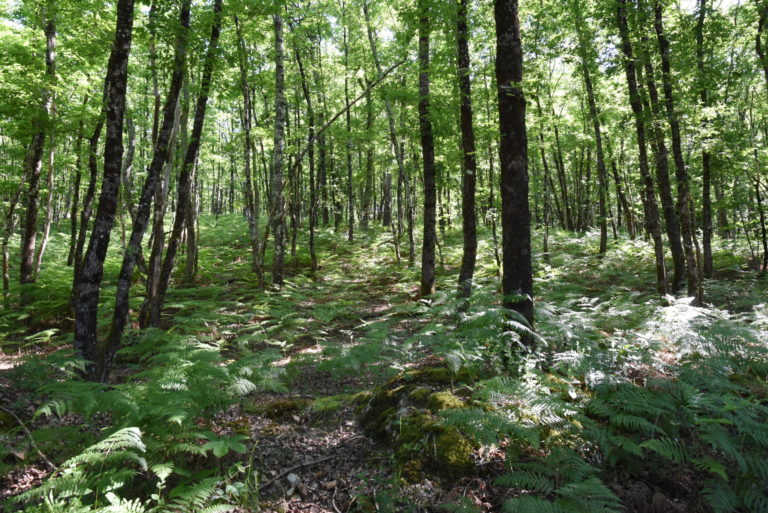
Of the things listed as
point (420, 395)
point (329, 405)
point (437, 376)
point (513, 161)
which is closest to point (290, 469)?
point (329, 405)

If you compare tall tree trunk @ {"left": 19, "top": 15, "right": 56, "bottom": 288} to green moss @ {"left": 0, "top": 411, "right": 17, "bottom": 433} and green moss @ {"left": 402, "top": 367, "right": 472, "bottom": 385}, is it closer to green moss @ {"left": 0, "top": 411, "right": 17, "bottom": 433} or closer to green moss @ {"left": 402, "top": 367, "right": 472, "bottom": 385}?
green moss @ {"left": 0, "top": 411, "right": 17, "bottom": 433}

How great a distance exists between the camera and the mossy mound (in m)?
3.41

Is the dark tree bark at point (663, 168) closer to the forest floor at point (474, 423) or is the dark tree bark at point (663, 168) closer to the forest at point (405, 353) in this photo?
the forest at point (405, 353)

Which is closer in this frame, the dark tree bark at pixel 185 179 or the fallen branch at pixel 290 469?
the fallen branch at pixel 290 469

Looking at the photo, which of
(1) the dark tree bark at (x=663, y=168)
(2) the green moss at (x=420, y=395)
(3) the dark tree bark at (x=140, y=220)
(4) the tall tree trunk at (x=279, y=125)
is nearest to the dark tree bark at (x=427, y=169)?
(4) the tall tree trunk at (x=279, y=125)

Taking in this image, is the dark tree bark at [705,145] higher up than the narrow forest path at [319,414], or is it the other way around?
the dark tree bark at [705,145]

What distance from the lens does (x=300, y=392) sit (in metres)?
6.35

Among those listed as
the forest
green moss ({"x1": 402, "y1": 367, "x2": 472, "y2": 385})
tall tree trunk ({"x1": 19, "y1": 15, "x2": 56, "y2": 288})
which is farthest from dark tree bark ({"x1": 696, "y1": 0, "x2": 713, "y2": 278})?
tall tree trunk ({"x1": 19, "y1": 15, "x2": 56, "y2": 288})

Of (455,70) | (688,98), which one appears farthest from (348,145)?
(688,98)

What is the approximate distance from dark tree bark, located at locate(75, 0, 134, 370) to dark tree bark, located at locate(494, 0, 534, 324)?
5768 mm

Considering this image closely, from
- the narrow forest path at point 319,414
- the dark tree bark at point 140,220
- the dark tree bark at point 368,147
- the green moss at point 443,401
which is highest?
the dark tree bark at point 368,147

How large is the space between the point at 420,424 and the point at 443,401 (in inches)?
15.5

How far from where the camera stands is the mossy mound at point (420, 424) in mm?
3412

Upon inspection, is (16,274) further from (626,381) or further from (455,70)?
(626,381)
